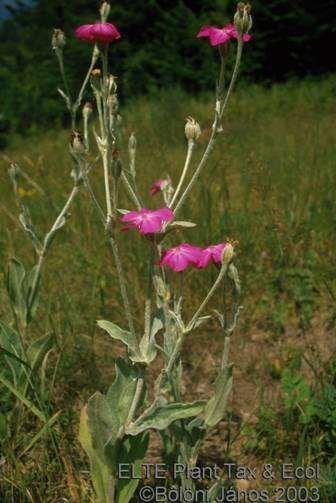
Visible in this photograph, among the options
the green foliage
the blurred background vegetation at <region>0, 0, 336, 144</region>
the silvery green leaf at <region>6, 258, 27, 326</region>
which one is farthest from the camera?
the blurred background vegetation at <region>0, 0, 336, 144</region>

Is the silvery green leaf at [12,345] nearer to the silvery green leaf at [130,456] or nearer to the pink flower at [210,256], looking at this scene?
the silvery green leaf at [130,456]

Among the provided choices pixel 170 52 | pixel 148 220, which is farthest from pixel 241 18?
pixel 170 52

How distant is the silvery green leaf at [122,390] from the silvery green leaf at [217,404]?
173 millimetres

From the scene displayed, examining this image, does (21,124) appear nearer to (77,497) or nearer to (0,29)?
(0,29)

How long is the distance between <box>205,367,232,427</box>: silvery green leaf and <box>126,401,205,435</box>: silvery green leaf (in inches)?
2.8

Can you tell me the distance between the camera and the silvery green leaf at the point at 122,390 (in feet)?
4.39

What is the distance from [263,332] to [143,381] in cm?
101

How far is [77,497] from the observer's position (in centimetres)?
144

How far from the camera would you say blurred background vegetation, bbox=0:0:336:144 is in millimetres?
10727

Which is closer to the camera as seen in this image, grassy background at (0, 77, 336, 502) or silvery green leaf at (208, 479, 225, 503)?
silvery green leaf at (208, 479, 225, 503)

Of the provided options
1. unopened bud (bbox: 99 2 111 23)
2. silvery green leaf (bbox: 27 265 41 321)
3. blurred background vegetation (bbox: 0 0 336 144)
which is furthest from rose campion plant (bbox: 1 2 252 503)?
blurred background vegetation (bbox: 0 0 336 144)

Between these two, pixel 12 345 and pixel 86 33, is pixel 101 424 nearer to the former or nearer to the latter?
pixel 12 345

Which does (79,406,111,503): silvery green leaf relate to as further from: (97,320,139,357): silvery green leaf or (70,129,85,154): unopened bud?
(70,129,85,154): unopened bud

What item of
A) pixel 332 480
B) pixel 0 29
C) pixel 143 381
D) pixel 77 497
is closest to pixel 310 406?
pixel 332 480
